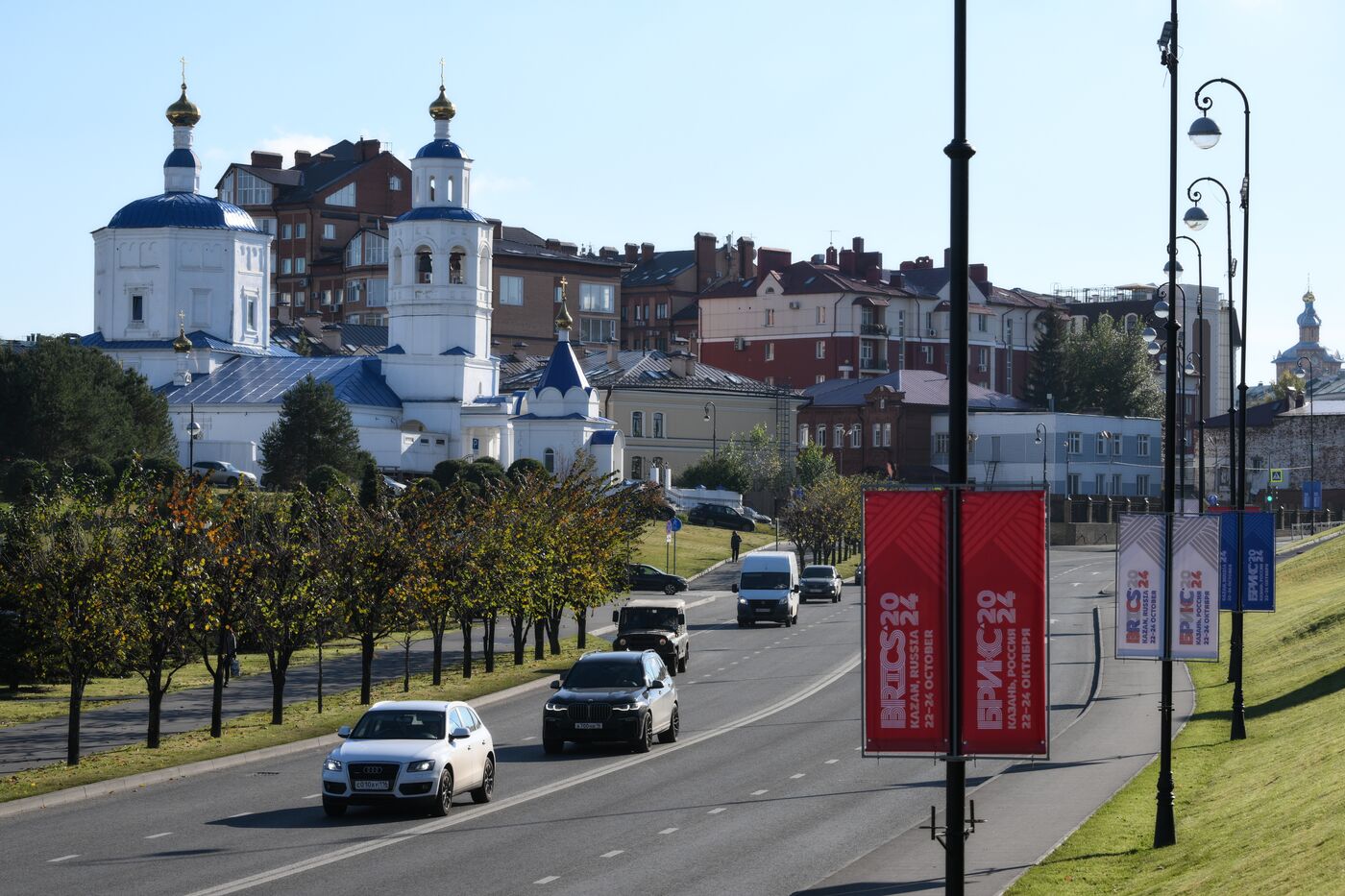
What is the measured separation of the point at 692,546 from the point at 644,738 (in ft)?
190

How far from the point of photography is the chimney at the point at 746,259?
169500 mm

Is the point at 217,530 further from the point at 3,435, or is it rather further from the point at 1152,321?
the point at 1152,321

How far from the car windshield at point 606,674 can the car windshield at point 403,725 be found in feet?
23.4

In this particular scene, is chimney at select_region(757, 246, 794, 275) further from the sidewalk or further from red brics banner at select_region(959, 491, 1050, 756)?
red brics banner at select_region(959, 491, 1050, 756)

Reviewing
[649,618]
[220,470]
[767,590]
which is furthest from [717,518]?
[649,618]

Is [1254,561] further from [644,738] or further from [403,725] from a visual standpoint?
[403,725]

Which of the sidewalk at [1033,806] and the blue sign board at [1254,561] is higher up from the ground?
the blue sign board at [1254,561]

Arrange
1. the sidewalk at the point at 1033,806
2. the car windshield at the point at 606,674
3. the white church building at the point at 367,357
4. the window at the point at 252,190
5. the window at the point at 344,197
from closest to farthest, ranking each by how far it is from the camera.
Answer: the sidewalk at the point at 1033,806 < the car windshield at the point at 606,674 < the white church building at the point at 367,357 < the window at the point at 344,197 < the window at the point at 252,190

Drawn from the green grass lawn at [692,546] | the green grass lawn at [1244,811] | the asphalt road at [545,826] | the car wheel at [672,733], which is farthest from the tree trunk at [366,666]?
the green grass lawn at [692,546]

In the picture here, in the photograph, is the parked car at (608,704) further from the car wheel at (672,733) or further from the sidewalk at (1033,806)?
the sidewalk at (1033,806)

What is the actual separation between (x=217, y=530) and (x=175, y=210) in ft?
270

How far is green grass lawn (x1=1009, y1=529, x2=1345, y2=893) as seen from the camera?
16812 mm

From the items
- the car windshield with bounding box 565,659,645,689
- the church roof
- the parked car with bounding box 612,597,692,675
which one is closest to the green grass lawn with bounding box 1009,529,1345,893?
the car windshield with bounding box 565,659,645,689

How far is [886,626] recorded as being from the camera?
13.2 metres
